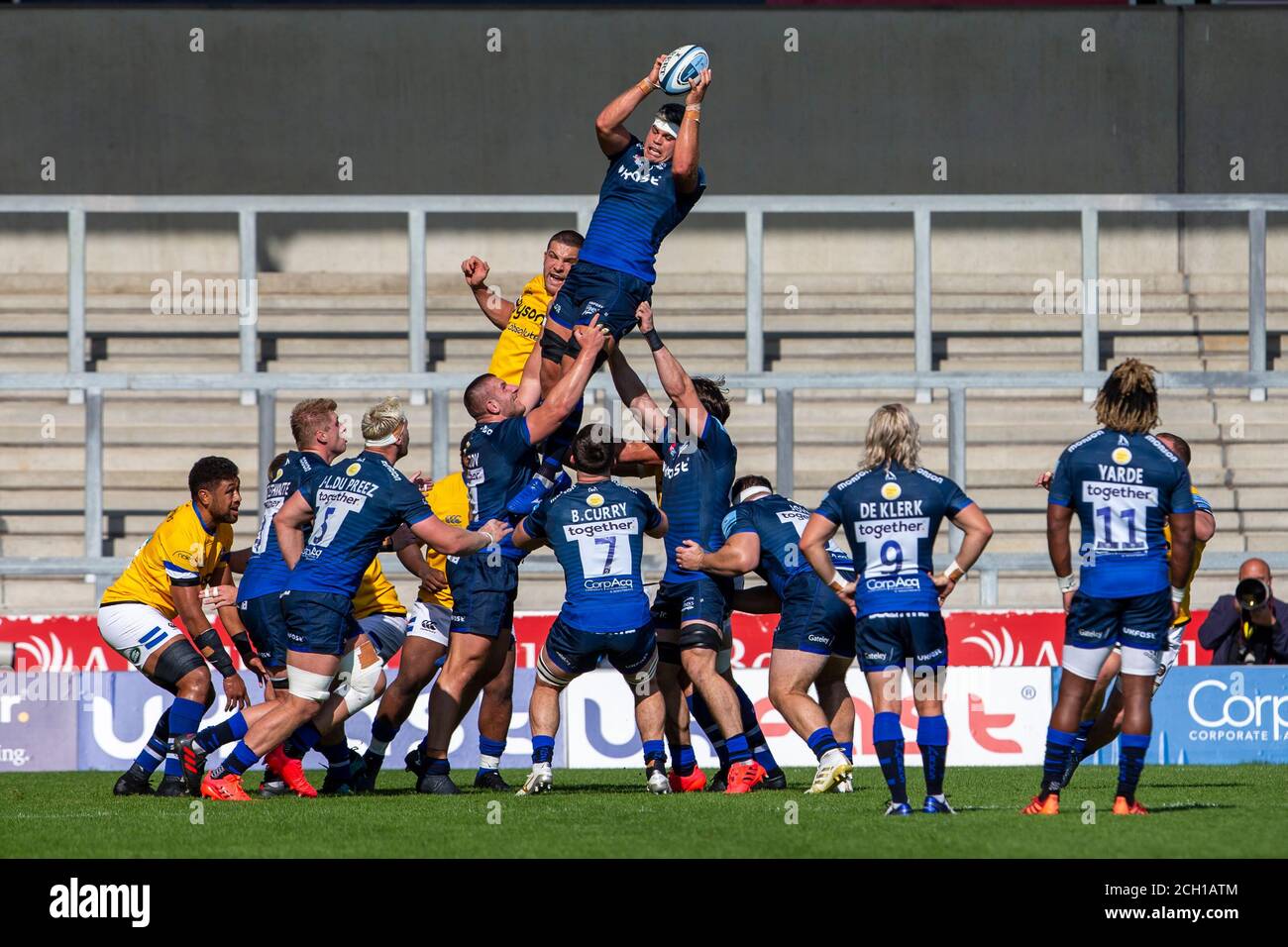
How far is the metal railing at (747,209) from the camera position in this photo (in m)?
20.4

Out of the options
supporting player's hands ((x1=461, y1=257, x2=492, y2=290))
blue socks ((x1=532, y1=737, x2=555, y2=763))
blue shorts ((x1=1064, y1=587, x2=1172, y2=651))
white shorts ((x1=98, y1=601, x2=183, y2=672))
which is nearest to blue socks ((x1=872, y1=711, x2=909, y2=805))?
blue shorts ((x1=1064, y1=587, x2=1172, y2=651))

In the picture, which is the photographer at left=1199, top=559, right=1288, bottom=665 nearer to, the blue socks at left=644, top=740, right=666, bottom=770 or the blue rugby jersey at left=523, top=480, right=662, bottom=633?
the blue socks at left=644, top=740, right=666, bottom=770

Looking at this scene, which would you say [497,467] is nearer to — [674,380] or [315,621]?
[674,380]

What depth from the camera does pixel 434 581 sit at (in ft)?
38.7

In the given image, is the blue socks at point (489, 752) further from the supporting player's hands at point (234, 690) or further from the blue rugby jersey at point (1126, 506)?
the blue rugby jersey at point (1126, 506)

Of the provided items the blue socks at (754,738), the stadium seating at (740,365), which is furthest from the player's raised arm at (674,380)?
the stadium seating at (740,365)

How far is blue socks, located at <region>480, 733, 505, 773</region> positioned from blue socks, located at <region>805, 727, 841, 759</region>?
6.58ft

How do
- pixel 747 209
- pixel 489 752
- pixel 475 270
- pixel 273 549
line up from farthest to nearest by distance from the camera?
pixel 747 209 → pixel 475 270 → pixel 489 752 → pixel 273 549

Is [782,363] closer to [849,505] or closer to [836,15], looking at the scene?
[836,15]

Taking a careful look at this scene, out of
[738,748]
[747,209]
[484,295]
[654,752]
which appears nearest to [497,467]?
[654,752]

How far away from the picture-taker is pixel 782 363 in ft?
76.3

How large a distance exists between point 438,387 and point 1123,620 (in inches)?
463

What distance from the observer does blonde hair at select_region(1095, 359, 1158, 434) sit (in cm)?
939
